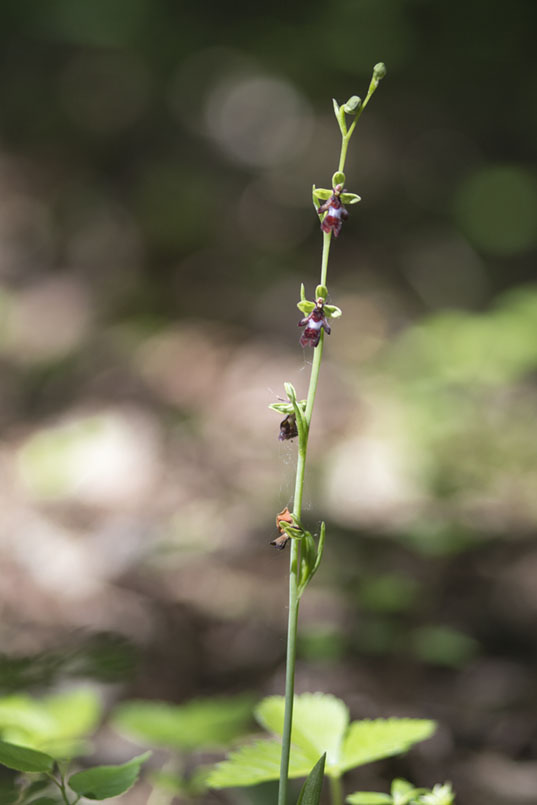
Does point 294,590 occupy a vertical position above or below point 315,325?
below

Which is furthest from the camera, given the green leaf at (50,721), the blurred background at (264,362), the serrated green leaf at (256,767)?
the blurred background at (264,362)

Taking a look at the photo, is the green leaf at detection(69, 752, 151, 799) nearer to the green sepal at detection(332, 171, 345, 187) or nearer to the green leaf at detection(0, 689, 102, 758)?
the green leaf at detection(0, 689, 102, 758)

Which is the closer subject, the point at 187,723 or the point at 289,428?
A: the point at 289,428

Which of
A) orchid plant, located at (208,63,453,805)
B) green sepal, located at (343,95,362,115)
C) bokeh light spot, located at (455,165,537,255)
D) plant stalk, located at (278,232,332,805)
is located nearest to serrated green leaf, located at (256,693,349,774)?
orchid plant, located at (208,63,453,805)

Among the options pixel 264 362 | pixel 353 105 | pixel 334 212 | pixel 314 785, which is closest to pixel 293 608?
pixel 314 785

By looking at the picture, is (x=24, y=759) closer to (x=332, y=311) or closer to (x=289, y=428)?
(x=289, y=428)

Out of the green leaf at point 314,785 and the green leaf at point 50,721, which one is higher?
the green leaf at point 50,721

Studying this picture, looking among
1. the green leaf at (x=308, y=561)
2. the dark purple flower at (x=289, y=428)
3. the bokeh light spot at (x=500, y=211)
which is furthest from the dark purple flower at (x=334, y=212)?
the bokeh light spot at (x=500, y=211)

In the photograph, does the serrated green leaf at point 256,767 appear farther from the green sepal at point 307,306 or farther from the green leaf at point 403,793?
the green sepal at point 307,306
